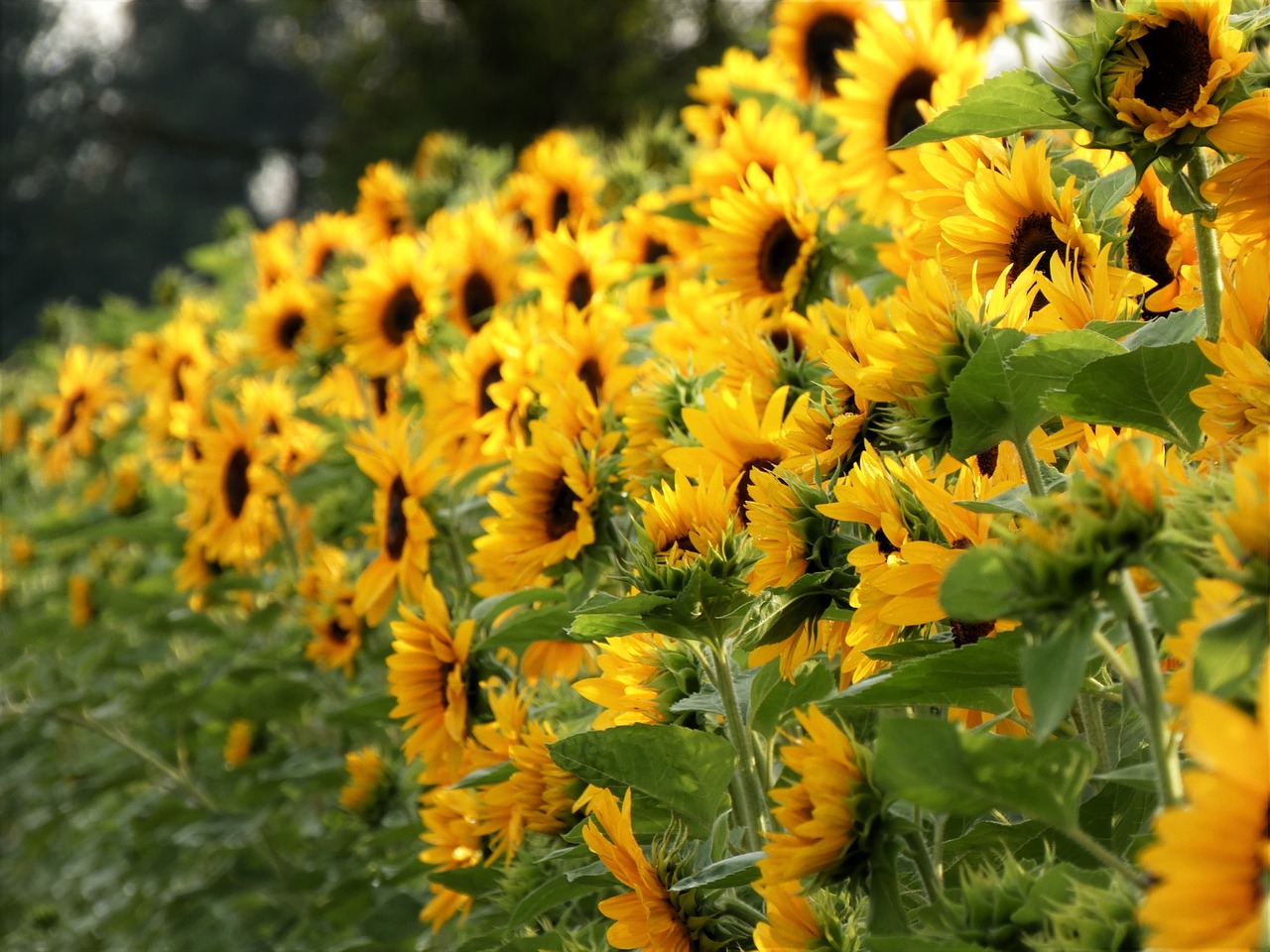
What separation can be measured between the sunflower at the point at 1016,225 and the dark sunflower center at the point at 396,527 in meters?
0.73

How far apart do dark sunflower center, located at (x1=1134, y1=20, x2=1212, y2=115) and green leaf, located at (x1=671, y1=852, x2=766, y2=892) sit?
0.43 m

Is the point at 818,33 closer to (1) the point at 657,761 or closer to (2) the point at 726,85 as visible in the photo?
(2) the point at 726,85

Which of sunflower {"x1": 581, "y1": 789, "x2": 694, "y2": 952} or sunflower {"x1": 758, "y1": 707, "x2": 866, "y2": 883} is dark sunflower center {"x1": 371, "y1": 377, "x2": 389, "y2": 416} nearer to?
sunflower {"x1": 581, "y1": 789, "x2": 694, "y2": 952}

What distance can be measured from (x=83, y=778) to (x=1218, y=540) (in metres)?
2.90

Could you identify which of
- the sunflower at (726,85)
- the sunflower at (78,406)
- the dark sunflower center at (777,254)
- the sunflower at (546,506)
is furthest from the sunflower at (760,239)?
the sunflower at (78,406)

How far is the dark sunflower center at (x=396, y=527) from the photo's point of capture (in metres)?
1.45

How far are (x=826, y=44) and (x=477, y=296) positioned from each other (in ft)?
2.30

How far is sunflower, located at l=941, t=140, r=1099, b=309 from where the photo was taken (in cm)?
82

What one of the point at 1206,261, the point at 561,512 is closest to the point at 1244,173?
the point at 1206,261

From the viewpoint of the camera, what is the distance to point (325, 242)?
292cm

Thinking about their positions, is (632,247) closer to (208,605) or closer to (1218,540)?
(208,605)

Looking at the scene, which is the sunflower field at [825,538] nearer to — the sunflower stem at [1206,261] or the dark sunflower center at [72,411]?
the sunflower stem at [1206,261]

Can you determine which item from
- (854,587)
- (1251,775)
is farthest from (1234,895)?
(854,587)

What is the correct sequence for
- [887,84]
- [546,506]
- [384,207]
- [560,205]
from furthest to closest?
[384,207], [560,205], [887,84], [546,506]
